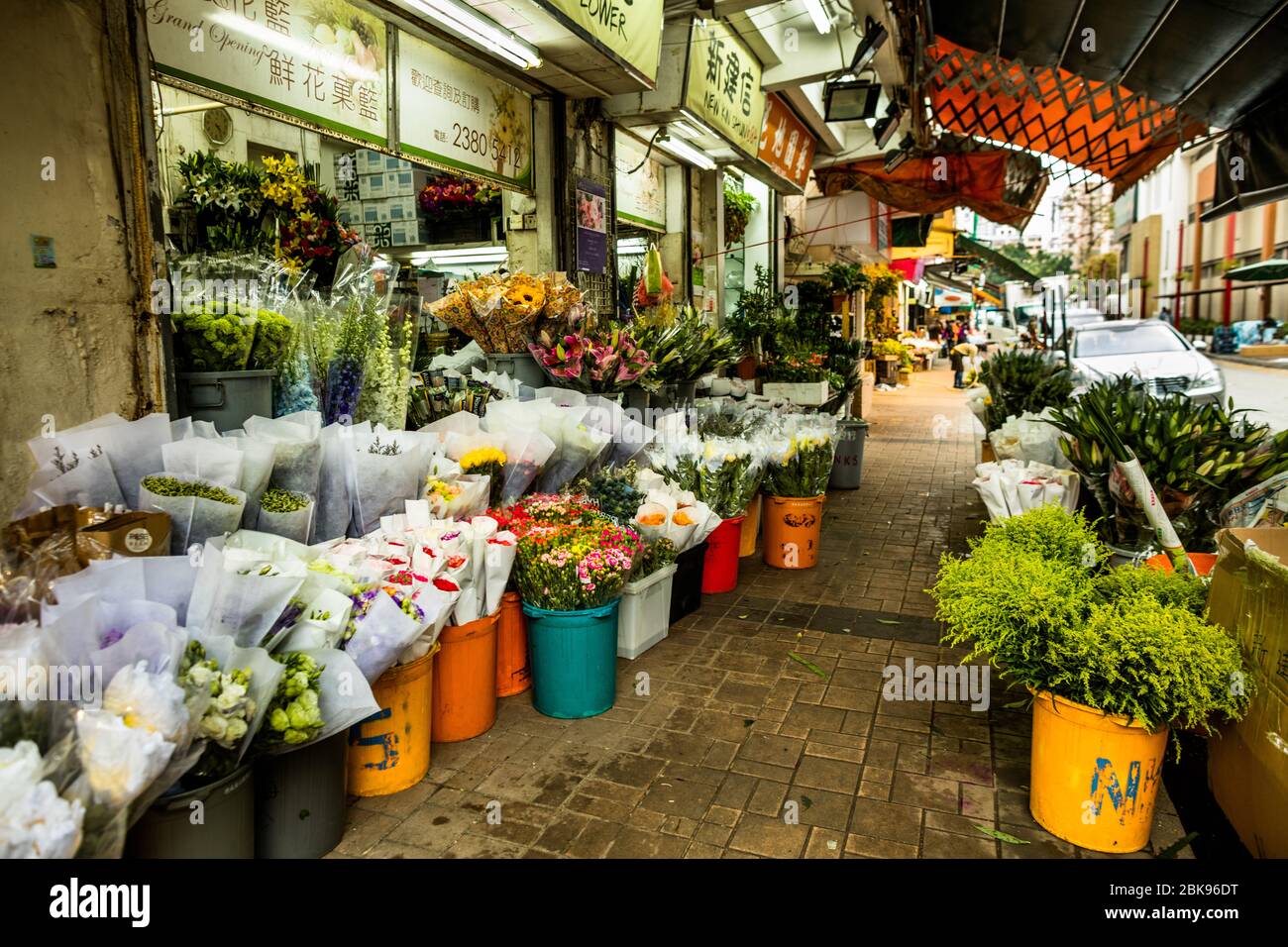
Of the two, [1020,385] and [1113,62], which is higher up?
[1113,62]

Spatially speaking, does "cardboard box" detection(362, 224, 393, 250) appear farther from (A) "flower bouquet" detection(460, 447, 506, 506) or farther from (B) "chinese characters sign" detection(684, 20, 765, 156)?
(A) "flower bouquet" detection(460, 447, 506, 506)

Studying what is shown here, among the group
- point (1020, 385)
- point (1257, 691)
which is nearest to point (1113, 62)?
point (1020, 385)

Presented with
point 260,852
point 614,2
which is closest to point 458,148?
point 614,2

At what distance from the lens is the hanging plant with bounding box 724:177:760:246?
1198cm

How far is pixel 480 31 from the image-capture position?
5.21 metres

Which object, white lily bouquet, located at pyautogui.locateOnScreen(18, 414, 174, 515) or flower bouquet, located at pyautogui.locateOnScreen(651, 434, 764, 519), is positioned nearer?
white lily bouquet, located at pyautogui.locateOnScreen(18, 414, 174, 515)

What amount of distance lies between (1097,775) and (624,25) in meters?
5.52

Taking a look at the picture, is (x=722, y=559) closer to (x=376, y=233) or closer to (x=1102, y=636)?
(x=1102, y=636)

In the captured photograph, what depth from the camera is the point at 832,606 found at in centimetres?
553

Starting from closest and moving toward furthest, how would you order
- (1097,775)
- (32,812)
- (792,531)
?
(32,812) < (1097,775) < (792,531)

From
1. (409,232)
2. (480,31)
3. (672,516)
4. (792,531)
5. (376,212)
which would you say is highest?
(480,31)

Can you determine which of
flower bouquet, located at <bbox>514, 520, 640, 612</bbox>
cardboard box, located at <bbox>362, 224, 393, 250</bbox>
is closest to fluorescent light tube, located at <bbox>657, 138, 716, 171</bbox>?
cardboard box, located at <bbox>362, 224, 393, 250</bbox>

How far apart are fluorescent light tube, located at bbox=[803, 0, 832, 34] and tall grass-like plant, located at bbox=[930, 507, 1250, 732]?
6928mm
